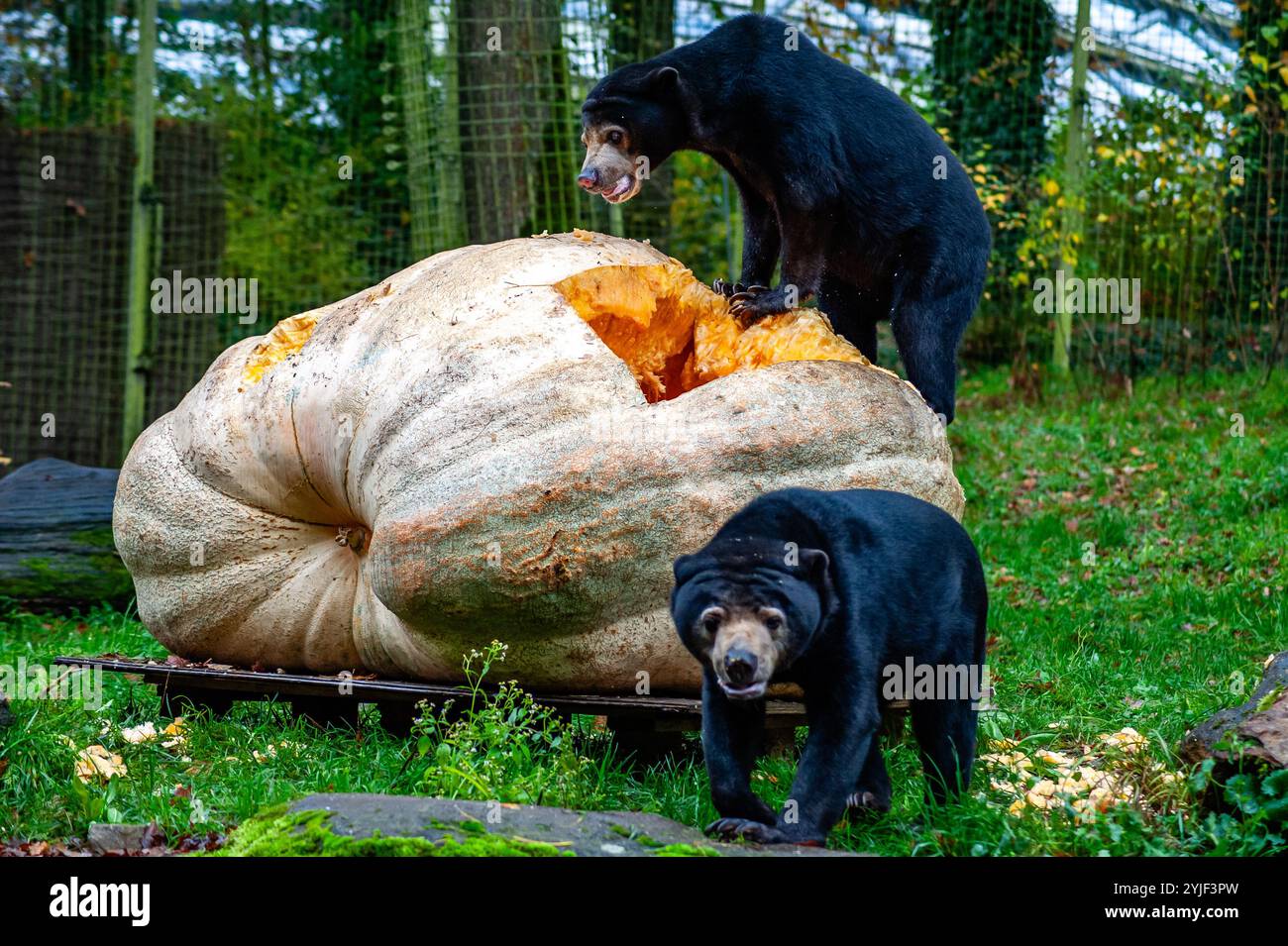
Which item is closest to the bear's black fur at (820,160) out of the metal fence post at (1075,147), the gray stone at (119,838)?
the gray stone at (119,838)

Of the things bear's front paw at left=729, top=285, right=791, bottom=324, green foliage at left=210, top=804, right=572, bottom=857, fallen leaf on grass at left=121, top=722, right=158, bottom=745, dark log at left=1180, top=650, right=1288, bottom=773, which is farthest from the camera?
bear's front paw at left=729, top=285, right=791, bottom=324

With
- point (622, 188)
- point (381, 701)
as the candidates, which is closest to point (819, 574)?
point (381, 701)

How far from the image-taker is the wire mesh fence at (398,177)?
31.8 ft

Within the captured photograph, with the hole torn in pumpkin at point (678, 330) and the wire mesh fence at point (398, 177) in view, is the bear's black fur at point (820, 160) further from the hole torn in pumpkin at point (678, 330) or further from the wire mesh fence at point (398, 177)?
the wire mesh fence at point (398, 177)

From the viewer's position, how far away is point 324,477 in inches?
192

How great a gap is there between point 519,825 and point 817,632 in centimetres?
88

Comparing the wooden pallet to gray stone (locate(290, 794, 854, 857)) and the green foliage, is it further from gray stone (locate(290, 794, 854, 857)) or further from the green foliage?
the green foliage

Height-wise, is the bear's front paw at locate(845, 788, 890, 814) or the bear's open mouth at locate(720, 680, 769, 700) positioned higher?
the bear's open mouth at locate(720, 680, 769, 700)

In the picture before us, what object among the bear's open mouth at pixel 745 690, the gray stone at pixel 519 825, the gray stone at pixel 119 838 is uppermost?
the bear's open mouth at pixel 745 690

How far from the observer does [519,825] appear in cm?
319

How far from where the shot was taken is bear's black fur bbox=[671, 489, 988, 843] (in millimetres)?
3346

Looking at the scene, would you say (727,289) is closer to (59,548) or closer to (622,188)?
(622,188)

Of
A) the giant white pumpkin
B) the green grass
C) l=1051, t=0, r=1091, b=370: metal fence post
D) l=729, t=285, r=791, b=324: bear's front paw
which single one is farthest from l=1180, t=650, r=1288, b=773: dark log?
l=1051, t=0, r=1091, b=370: metal fence post

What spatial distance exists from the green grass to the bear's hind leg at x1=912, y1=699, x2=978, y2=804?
0.32ft
